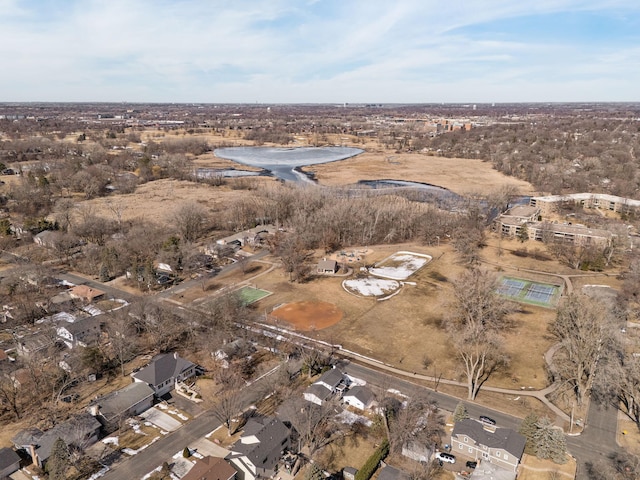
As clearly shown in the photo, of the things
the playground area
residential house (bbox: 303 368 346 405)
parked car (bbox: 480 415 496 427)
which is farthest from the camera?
the playground area

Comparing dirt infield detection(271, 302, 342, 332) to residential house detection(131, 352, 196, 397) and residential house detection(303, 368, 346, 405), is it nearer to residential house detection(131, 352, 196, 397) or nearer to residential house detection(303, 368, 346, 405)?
residential house detection(303, 368, 346, 405)

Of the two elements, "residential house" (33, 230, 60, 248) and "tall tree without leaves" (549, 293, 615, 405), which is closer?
"tall tree without leaves" (549, 293, 615, 405)

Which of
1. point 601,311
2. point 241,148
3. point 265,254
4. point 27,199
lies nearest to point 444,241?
point 265,254

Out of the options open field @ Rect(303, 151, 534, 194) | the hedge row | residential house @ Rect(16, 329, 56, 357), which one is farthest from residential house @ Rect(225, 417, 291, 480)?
open field @ Rect(303, 151, 534, 194)

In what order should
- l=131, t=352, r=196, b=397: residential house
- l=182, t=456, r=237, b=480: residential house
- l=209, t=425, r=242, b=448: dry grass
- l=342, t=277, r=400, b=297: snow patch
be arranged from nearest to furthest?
A: l=182, t=456, r=237, b=480: residential house → l=209, t=425, r=242, b=448: dry grass → l=131, t=352, r=196, b=397: residential house → l=342, t=277, r=400, b=297: snow patch

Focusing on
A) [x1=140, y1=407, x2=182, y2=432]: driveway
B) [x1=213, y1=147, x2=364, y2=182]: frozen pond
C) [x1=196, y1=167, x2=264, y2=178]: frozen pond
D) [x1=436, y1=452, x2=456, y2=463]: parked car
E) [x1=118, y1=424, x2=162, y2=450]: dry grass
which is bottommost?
[x1=140, y1=407, x2=182, y2=432]: driveway

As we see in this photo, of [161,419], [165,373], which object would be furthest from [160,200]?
[161,419]

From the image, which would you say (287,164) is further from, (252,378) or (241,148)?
(252,378)
